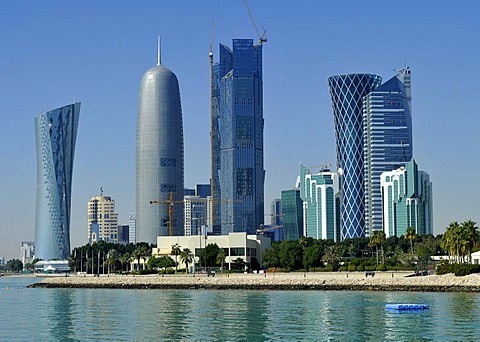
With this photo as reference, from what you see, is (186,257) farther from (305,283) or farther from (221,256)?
(305,283)

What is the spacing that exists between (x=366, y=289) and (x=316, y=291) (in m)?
6.25

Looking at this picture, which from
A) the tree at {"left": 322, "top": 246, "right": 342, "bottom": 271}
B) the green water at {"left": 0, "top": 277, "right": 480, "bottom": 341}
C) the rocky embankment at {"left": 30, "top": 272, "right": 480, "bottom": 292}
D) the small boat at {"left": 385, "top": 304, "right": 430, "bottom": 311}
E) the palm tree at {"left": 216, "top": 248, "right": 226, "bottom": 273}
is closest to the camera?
the green water at {"left": 0, "top": 277, "right": 480, "bottom": 341}

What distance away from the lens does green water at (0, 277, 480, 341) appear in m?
58.7

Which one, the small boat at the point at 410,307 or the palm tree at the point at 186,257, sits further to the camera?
the palm tree at the point at 186,257

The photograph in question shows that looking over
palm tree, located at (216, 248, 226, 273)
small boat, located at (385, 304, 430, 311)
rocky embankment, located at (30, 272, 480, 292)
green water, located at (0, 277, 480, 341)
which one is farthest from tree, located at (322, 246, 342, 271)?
small boat, located at (385, 304, 430, 311)

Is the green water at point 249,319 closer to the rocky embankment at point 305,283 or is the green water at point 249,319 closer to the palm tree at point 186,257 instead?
the rocky embankment at point 305,283

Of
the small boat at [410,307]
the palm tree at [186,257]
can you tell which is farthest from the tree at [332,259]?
the small boat at [410,307]

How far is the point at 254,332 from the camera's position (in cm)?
6059

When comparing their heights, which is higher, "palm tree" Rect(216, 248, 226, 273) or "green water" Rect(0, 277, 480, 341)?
"palm tree" Rect(216, 248, 226, 273)

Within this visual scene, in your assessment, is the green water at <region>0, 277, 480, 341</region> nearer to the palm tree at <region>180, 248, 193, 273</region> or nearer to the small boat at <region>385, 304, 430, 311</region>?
the small boat at <region>385, 304, 430, 311</region>

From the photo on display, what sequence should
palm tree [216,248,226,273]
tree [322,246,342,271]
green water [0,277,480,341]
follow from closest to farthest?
1. green water [0,277,480,341]
2. tree [322,246,342,271]
3. palm tree [216,248,226,273]

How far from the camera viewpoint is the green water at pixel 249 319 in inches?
2312

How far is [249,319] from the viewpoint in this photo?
69.5 meters

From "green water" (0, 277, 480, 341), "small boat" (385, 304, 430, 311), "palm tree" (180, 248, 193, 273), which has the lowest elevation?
"green water" (0, 277, 480, 341)
